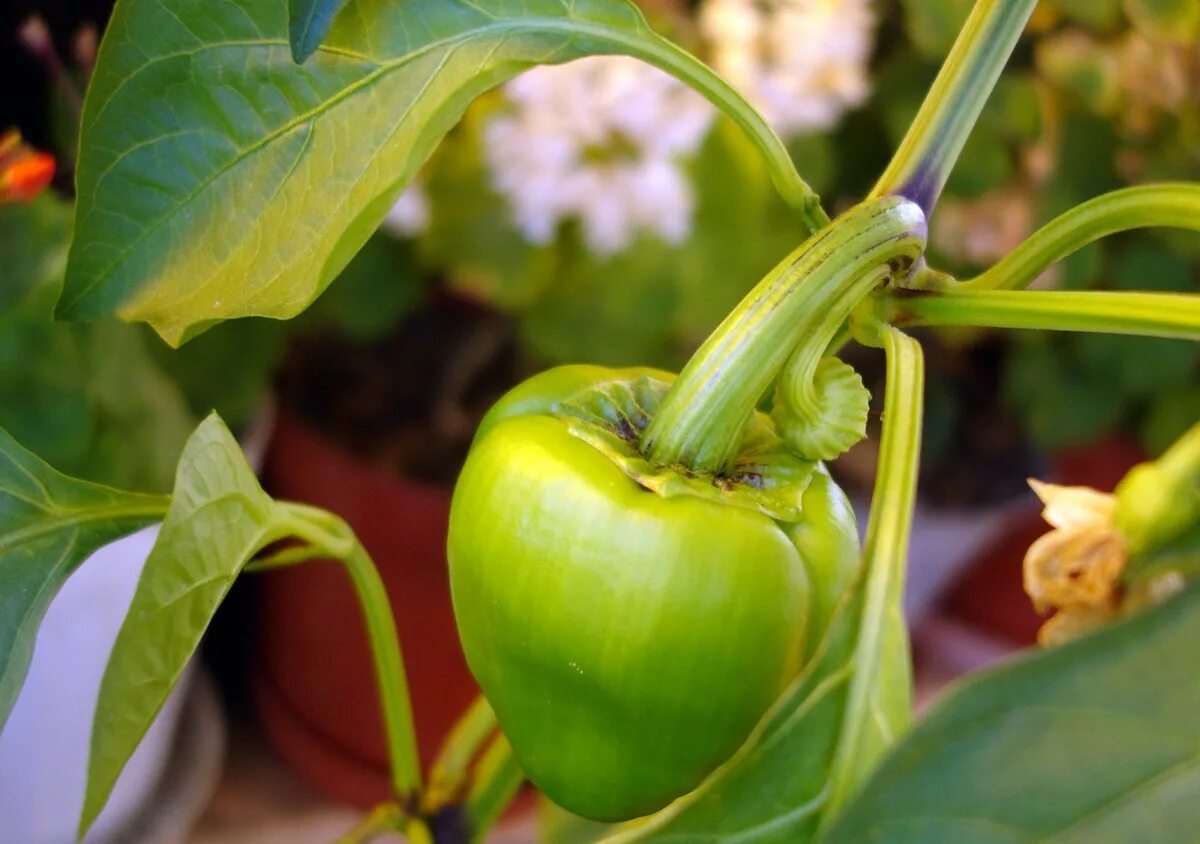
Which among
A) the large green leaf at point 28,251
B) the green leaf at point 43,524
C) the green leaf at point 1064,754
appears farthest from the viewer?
the large green leaf at point 28,251

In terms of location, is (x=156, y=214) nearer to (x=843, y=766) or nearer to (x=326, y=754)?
(x=843, y=766)

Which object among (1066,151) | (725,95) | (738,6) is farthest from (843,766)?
(1066,151)

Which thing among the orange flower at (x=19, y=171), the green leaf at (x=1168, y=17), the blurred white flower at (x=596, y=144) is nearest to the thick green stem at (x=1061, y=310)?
the orange flower at (x=19, y=171)

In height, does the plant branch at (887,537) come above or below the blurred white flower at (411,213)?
above

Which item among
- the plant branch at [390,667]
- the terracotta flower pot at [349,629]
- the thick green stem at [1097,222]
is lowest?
the terracotta flower pot at [349,629]

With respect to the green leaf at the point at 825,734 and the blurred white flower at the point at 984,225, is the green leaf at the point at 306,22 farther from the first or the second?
the blurred white flower at the point at 984,225

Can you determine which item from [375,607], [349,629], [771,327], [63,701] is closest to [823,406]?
[771,327]

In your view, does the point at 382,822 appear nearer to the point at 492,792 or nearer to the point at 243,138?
the point at 492,792
